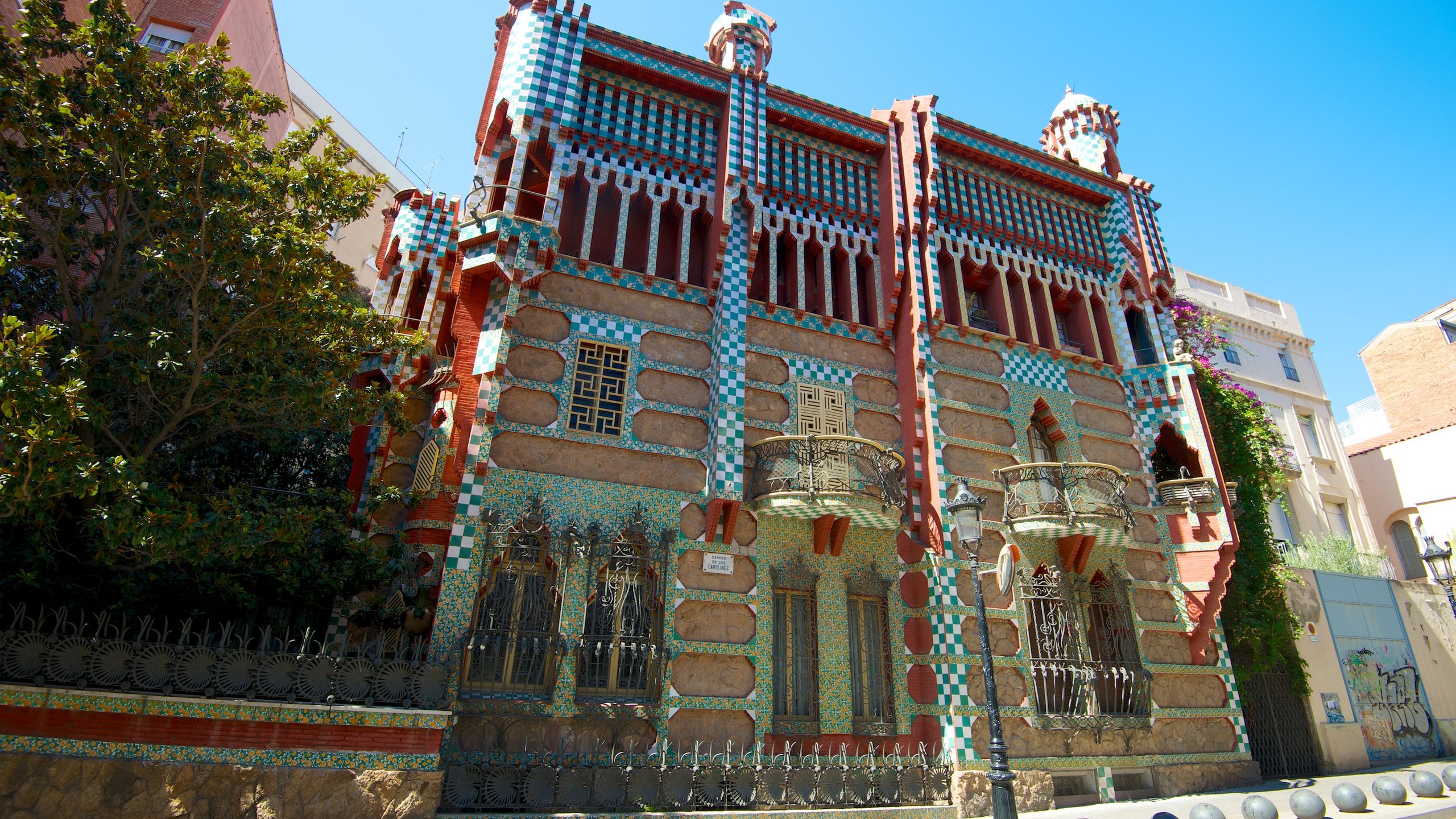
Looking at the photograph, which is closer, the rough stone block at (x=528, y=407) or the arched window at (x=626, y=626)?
the arched window at (x=626, y=626)

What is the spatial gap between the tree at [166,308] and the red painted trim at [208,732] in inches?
55.7

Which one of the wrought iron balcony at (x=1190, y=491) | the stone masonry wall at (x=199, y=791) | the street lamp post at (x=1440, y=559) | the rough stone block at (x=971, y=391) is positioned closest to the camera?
the stone masonry wall at (x=199, y=791)

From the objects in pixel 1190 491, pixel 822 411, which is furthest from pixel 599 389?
pixel 1190 491

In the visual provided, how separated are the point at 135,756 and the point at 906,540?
32.9 feet

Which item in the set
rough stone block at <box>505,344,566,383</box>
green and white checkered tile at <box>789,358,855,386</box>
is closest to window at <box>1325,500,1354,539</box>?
green and white checkered tile at <box>789,358,855,386</box>

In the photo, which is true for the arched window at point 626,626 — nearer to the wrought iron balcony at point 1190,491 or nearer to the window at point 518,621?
the window at point 518,621

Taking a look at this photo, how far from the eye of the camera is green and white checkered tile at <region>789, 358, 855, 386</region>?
1326cm

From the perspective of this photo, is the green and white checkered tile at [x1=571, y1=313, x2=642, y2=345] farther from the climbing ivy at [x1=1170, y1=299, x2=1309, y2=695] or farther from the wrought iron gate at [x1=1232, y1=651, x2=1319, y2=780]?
the wrought iron gate at [x1=1232, y1=651, x2=1319, y2=780]

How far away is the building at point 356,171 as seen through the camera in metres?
22.2

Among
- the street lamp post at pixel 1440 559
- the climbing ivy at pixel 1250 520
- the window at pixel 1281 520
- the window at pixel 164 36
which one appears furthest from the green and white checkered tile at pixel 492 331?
the window at pixel 1281 520

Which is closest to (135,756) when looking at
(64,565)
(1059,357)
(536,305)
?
(64,565)

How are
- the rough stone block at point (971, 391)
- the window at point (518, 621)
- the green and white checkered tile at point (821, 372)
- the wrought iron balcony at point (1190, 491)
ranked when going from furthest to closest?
1. the wrought iron balcony at point (1190, 491)
2. the rough stone block at point (971, 391)
3. the green and white checkered tile at point (821, 372)
4. the window at point (518, 621)

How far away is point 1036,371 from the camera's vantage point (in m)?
15.0

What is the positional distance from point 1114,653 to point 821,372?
6.84 metres
